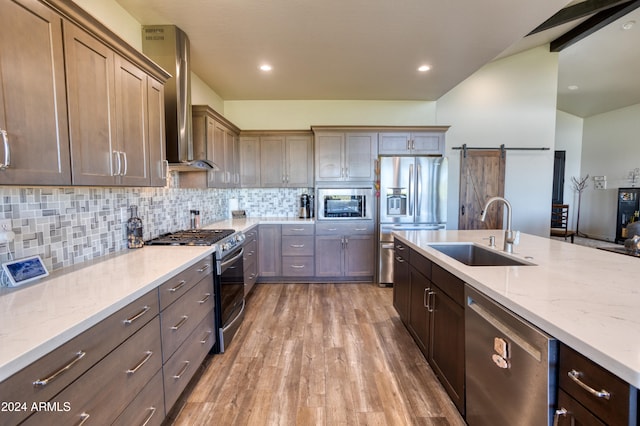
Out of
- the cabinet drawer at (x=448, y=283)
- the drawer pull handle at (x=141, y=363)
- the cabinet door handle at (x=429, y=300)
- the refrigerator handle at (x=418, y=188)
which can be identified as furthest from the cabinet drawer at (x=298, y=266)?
the drawer pull handle at (x=141, y=363)

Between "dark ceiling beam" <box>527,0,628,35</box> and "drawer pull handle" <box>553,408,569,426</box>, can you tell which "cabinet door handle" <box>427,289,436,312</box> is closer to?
"drawer pull handle" <box>553,408,569,426</box>

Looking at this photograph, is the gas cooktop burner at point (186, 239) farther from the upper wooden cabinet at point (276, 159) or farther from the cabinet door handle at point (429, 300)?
the upper wooden cabinet at point (276, 159)

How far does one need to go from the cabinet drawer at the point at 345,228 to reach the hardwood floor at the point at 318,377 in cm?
121

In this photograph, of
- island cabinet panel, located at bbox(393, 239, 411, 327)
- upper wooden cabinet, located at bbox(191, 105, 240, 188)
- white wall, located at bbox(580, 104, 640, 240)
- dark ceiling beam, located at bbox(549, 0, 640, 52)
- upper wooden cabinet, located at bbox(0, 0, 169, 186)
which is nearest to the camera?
upper wooden cabinet, located at bbox(0, 0, 169, 186)

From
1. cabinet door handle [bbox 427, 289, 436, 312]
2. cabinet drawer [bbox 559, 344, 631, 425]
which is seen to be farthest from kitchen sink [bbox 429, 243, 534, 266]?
cabinet drawer [bbox 559, 344, 631, 425]

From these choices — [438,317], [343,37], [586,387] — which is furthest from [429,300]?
[343,37]

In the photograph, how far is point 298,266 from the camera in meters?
4.06

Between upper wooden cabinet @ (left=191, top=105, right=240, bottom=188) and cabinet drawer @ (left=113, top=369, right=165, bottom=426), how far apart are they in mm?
2048

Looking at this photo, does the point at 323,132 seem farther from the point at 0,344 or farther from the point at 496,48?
the point at 0,344

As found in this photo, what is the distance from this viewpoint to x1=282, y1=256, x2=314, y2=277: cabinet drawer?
406 centimetres

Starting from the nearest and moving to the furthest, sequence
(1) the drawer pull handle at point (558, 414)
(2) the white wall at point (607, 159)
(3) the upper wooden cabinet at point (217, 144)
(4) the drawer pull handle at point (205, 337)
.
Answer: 1. (1) the drawer pull handle at point (558, 414)
2. (4) the drawer pull handle at point (205, 337)
3. (3) the upper wooden cabinet at point (217, 144)
4. (2) the white wall at point (607, 159)

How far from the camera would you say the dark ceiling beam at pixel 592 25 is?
4.00 m

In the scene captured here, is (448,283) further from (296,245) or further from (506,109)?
(506,109)

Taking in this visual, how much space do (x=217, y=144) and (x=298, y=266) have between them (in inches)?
77.4
